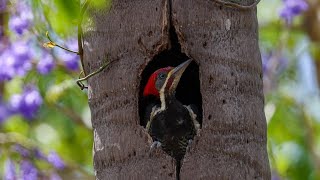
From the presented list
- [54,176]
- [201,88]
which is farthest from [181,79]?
[54,176]

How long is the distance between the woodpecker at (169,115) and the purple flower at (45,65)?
164 centimetres

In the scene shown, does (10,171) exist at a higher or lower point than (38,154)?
lower

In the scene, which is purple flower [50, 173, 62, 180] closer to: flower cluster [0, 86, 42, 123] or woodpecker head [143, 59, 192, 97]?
flower cluster [0, 86, 42, 123]

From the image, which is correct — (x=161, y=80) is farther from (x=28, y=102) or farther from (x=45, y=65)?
(x=28, y=102)

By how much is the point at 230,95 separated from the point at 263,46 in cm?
308

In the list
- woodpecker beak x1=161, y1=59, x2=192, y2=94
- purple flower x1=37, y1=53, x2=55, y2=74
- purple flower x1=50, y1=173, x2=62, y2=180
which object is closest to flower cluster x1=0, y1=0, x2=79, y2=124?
purple flower x1=37, y1=53, x2=55, y2=74

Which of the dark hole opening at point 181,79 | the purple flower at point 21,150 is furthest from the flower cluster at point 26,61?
the dark hole opening at point 181,79

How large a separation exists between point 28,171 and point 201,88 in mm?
2164

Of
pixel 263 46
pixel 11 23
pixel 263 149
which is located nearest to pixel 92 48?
pixel 263 149

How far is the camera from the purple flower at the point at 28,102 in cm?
655

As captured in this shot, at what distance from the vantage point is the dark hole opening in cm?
483

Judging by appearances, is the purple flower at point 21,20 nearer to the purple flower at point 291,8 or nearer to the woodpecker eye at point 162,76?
the woodpecker eye at point 162,76

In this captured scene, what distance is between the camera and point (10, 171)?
6.43m

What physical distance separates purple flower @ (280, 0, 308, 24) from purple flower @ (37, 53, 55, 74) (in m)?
1.78
